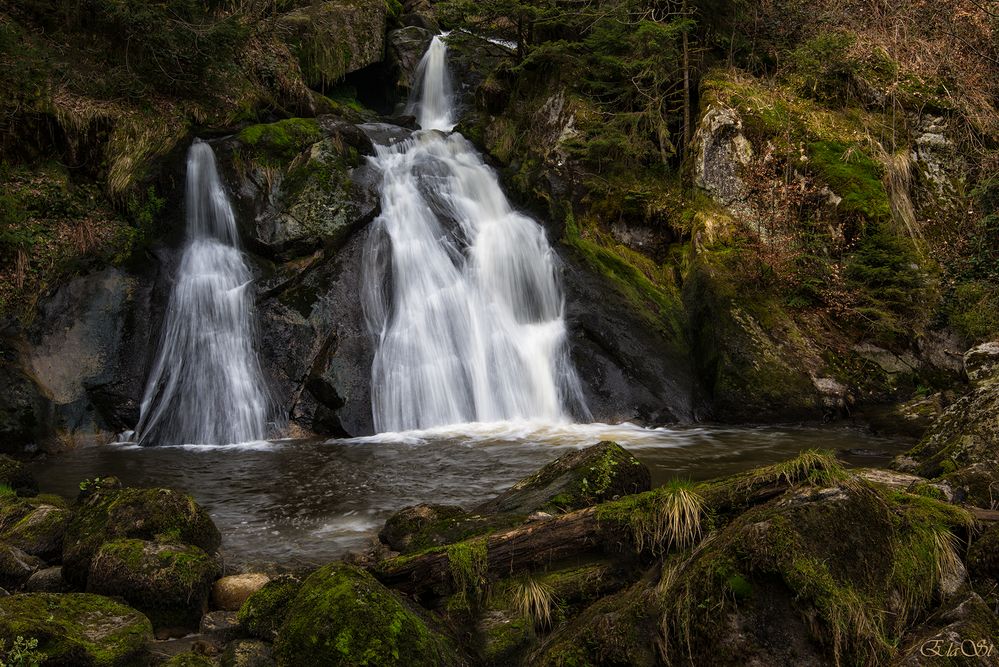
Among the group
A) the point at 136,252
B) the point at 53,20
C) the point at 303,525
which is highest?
the point at 53,20

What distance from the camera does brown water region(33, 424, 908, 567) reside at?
6391 millimetres

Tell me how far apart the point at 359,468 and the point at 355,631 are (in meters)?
5.29

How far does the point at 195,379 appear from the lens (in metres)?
10.5

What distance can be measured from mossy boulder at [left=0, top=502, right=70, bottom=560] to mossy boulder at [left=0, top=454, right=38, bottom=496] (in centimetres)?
169

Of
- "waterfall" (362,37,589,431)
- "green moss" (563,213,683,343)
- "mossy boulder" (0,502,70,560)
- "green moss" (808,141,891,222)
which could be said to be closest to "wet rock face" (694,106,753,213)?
"green moss" (808,141,891,222)

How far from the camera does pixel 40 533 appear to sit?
5320 mm

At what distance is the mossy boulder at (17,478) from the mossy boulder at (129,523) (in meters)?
2.14

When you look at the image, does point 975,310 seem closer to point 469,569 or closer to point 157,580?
point 469,569

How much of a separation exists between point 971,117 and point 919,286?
15.0 ft

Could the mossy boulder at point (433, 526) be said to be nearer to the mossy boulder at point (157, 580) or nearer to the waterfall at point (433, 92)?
the mossy boulder at point (157, 580)

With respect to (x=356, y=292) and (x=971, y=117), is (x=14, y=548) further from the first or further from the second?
(x=971, y=117)

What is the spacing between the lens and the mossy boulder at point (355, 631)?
10.5 ft

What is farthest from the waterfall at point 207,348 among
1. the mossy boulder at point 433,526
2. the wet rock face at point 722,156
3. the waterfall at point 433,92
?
the wet rock face at point 722,156

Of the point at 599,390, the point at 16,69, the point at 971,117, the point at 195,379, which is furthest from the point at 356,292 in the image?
the point at 971,117
